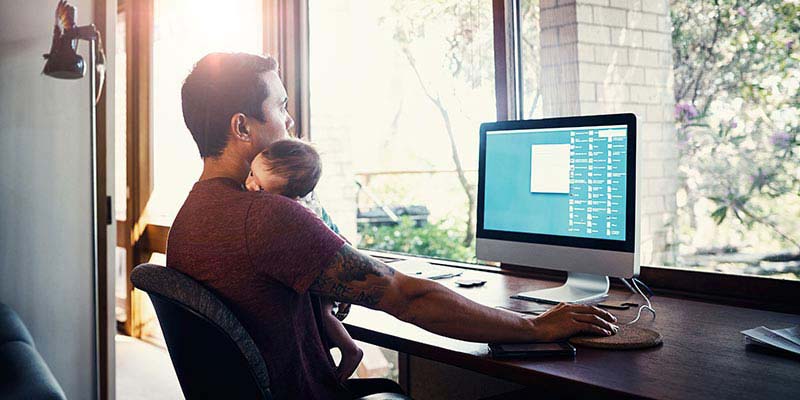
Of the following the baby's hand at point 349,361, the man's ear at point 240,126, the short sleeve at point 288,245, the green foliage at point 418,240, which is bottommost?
the baby's hand at point 349,361

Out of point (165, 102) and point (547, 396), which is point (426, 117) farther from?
point (165, 102)

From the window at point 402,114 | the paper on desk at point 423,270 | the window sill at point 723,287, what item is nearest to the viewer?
the window sill at point 723,287

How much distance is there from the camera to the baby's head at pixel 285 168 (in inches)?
60.7

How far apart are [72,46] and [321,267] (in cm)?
157

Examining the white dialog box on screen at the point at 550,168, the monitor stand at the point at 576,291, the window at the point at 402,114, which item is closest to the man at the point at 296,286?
the monitor stand at the point at 576,291

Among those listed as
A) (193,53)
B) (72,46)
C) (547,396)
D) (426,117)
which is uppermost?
(193,53)

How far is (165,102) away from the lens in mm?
4539

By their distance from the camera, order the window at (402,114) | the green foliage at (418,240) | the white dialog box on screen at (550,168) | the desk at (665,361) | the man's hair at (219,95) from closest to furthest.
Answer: the desk at (665,361) < the man's hair at (219,95) < the white dialog box on screen at (550,168) < the window at (402,114) < the green foliage at (418,240)

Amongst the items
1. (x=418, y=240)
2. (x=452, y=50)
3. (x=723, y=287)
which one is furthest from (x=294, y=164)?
(x=418, y=240)

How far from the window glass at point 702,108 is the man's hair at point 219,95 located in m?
0.93

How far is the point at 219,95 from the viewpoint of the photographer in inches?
59.6

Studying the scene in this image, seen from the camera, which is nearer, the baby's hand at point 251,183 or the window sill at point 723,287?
the baby's hand at point 251,183

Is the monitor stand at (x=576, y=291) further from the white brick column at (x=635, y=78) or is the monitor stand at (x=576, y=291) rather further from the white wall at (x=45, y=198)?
the white wall at (x=45, y=198)

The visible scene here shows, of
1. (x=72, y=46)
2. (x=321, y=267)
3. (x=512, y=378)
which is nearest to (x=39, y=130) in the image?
(x=72, y=46)
